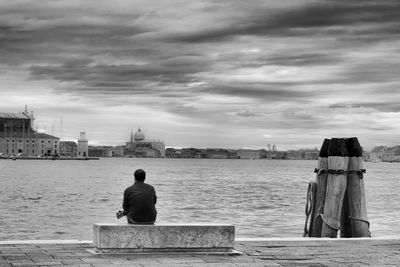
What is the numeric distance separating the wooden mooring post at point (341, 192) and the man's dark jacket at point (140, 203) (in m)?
5.04

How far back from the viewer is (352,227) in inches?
641

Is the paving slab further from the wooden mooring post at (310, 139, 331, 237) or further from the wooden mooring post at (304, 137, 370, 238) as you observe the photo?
the wooden mooring post at (310, 139, 331, 237)

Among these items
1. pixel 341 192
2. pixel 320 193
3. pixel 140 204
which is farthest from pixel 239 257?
pixel 320 193

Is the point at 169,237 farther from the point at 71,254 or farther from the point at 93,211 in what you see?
the point at 93,211

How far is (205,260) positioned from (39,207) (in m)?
35.5

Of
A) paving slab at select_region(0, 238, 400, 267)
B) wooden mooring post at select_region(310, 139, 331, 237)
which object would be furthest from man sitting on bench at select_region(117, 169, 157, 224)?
wooden mooring post at select_region(310, 139, 331, 237)

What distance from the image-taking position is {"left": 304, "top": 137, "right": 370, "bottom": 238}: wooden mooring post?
1603 centimetres

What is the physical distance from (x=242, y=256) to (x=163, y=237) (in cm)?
129

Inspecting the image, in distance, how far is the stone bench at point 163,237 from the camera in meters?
11.4

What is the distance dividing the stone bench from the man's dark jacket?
3.20ft

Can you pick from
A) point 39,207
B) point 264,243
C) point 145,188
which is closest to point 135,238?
point 145,188

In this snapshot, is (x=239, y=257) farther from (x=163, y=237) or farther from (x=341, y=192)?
(x=341, y=192)

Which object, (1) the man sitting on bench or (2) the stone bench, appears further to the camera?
(1) the man sitting on bench

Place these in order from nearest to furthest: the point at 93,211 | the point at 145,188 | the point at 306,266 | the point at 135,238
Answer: the point at 306,266, the point at 135,238, the point at 145,188, the point at 93,211
